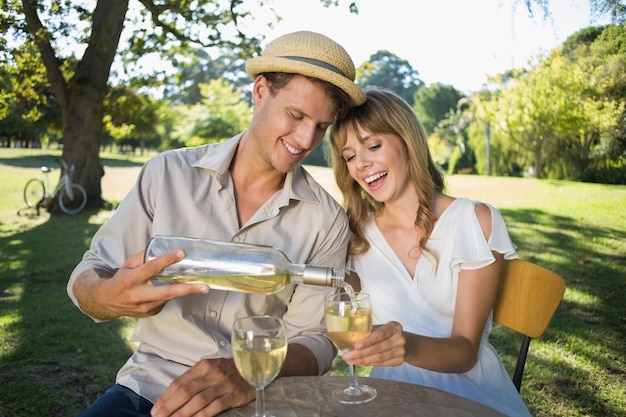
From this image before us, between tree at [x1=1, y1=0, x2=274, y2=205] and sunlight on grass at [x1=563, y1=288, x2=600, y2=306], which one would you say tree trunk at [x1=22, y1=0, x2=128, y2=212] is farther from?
sunlight on grass at [x1=563, y1=288, x2=600, y2=306]

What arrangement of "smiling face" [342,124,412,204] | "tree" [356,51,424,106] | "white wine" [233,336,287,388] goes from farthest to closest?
"tree" [356,51,424,106] < "smiling face" [342,124,412,204] < "white wine" [233,336,287,388]

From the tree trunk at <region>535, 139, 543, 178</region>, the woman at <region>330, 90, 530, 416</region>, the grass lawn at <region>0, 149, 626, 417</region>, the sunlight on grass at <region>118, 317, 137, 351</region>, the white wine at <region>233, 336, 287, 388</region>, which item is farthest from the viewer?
the tree trunk at <region>535, 139, 543, 178</region>

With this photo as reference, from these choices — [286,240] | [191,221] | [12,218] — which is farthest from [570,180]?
[12,218]

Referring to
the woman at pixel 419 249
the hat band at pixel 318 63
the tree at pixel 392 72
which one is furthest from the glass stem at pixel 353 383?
the tree at pixel 392 72

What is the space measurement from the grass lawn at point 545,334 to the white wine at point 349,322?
2729 millimetres

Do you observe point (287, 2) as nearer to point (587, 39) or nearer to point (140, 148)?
point (587, 39)

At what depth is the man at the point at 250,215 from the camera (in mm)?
2150

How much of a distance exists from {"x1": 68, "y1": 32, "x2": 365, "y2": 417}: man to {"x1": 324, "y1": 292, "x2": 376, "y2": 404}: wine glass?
38cm

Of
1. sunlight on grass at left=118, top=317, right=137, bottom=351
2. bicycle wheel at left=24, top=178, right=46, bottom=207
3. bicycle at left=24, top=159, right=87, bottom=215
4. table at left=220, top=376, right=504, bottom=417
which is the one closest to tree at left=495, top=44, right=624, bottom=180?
table at left=220, top=376, right=504, bottom=417

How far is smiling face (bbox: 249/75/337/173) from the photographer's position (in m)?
2.32

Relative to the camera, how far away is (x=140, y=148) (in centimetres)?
4469

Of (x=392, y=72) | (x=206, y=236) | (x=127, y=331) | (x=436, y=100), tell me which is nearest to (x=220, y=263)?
(x=206, y=236)

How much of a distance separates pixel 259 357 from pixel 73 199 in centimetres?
1197

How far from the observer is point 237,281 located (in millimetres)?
1643
